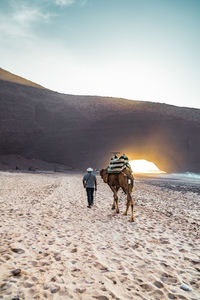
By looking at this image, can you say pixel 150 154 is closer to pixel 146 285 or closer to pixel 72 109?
pixel 72 109

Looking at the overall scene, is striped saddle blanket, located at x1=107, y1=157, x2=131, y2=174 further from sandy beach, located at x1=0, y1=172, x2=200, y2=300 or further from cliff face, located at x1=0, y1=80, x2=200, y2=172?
cliff face, located at x1=0, y1=80, x2=200, y2=172

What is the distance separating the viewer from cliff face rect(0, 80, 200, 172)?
72062 mm

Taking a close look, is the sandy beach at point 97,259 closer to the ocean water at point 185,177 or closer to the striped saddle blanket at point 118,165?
the striped saddle blanket at point 118,165

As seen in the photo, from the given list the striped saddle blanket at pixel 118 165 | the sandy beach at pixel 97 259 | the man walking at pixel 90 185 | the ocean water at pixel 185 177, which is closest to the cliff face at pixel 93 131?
the ocean water at pixel 185 177

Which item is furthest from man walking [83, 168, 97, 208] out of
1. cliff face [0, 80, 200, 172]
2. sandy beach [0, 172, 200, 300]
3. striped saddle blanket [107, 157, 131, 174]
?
cliff face [0, 80, 200, 172]

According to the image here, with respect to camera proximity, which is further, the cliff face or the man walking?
Answer: the cliff face

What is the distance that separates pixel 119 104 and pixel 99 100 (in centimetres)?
856

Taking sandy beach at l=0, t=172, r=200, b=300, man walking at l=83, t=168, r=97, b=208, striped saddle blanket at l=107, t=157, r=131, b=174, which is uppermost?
striped saddle blanket at l=107, t=157, r=131, b=174

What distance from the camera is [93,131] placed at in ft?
254

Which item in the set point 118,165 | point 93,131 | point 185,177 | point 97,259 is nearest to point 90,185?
point 118,165

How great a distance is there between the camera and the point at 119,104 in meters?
84.3

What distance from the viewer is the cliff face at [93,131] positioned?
72062 millimetres

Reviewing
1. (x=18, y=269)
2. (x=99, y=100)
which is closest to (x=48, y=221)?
(x=18, y=269)

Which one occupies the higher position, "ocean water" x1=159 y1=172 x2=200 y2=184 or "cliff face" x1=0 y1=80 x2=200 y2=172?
"cliff face" x1=0 y1=80 x2=200 y2=172
